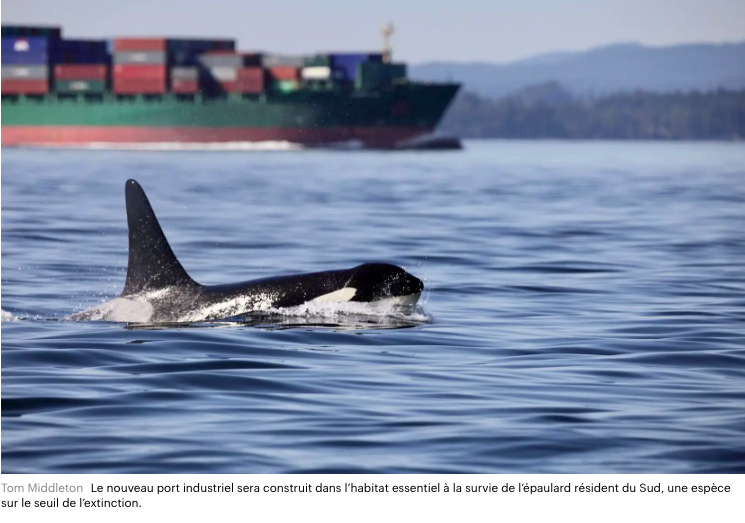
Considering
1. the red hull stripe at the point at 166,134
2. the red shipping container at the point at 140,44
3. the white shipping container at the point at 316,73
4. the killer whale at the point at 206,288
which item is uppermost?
the red shipping container at the point at 140,44

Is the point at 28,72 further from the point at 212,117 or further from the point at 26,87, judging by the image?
the point at 212,117

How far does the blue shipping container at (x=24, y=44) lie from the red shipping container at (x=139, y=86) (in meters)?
7.01

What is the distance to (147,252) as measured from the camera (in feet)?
47.1

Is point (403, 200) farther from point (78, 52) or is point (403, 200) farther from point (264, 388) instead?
point (78, 52)

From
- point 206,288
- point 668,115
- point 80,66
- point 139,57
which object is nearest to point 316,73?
point 139,57

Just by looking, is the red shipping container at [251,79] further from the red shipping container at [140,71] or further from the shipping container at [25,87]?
the shipping container at [25,87]

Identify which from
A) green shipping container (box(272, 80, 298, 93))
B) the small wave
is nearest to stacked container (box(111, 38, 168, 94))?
the small wave

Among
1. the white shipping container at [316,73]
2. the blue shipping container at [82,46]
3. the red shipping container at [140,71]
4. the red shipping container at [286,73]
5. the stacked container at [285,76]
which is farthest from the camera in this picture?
the white shipping container at [316,73]

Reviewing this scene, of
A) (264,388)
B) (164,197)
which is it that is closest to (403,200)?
(164,197)

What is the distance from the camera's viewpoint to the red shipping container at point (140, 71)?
4390 inches

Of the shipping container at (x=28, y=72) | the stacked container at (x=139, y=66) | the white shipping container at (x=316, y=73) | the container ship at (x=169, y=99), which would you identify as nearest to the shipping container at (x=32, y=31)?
the container ship at (x=169, y=99)

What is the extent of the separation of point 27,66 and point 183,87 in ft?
45.7

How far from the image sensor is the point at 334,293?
1436cm

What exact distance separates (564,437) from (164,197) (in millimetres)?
38971
